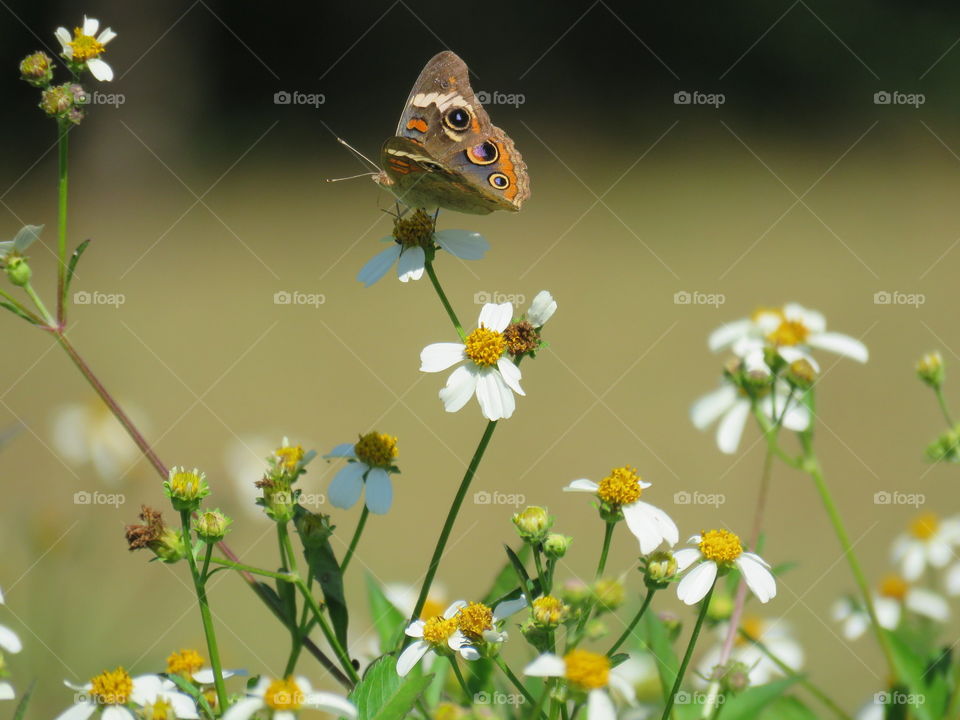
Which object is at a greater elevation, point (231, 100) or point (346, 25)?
point (346, 25)

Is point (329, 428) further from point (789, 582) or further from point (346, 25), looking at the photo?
point (346, 25)

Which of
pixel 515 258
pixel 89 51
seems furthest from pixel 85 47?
pixel 515 258

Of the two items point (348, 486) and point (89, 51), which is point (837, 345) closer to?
point (348, 486)

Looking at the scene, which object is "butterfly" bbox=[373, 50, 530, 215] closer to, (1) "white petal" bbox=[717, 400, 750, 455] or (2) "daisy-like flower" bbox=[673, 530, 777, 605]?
(1) "white petal" bbox=[717, 400, 750, 455]

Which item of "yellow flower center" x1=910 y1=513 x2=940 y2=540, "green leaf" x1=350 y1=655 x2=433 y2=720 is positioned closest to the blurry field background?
"yellow flower center" x1=910 y1=513 x2=940 y2=540

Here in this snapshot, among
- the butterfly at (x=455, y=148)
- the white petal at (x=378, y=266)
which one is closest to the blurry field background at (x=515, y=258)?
the butterfly at (x=455, y=148)

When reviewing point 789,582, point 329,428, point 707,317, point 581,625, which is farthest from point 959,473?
point 581,625
